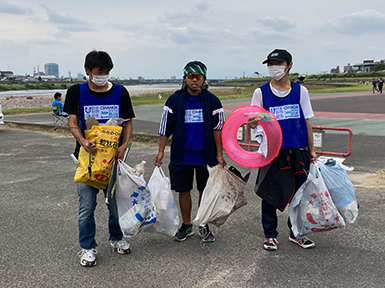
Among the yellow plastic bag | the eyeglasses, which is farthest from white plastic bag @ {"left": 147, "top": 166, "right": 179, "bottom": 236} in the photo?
the eyeglasses

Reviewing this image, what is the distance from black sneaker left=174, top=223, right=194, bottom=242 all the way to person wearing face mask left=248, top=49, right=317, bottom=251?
0.88 meters

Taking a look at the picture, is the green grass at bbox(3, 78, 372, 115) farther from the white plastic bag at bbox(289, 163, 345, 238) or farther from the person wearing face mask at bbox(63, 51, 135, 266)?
the white plastic bag at bbox(289, 163, 345, 238)

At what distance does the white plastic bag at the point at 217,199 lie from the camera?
364cm

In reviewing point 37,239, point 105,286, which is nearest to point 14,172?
point 37,239

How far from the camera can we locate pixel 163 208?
12.3ft

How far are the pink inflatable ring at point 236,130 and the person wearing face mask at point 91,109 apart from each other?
1001 mm

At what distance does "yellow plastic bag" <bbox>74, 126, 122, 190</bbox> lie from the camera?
3.31 m

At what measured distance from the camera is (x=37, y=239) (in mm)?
4023

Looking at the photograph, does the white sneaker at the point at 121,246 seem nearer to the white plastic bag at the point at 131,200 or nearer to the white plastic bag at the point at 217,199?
the white plastic bag at the point at 131,200

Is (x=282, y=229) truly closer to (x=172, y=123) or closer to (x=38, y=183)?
(x=172, y=123)

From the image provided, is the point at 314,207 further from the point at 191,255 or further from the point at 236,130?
the point at 191,255

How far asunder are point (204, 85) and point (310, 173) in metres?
1.33

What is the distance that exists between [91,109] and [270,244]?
215cm

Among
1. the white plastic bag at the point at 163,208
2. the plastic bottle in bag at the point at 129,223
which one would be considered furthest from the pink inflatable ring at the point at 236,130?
the plastic bottle in bag at the point at 129,223
